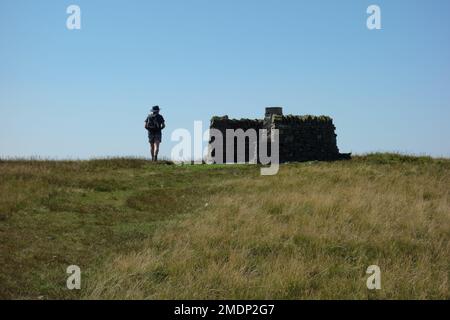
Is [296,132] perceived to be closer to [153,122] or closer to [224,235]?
[153,122]

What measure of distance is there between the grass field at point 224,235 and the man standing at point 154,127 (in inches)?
176

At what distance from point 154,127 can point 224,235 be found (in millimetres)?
12644

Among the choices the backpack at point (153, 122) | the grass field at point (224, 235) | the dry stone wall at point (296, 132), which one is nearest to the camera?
the grass field at point (224, 235)

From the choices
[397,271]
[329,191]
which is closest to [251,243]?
[397,271]

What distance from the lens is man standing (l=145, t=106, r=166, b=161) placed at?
2220cm

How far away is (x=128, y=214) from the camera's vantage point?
1294 cm

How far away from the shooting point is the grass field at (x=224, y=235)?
7898mm

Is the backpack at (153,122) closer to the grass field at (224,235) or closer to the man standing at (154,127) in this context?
the man standing at (154,127)

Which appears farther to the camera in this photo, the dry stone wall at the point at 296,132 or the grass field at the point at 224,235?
the dry stone wall at the point at 296,132

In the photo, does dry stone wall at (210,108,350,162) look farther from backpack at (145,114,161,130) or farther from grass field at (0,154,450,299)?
grass field at (0,154,450,299)

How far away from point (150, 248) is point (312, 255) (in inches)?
116

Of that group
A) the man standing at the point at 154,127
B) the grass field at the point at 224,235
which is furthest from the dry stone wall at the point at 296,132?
the grass field at the point at 224,235

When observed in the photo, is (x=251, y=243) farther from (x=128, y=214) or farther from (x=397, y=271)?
(x=128, y=214)

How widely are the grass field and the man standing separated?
14.6 ft
